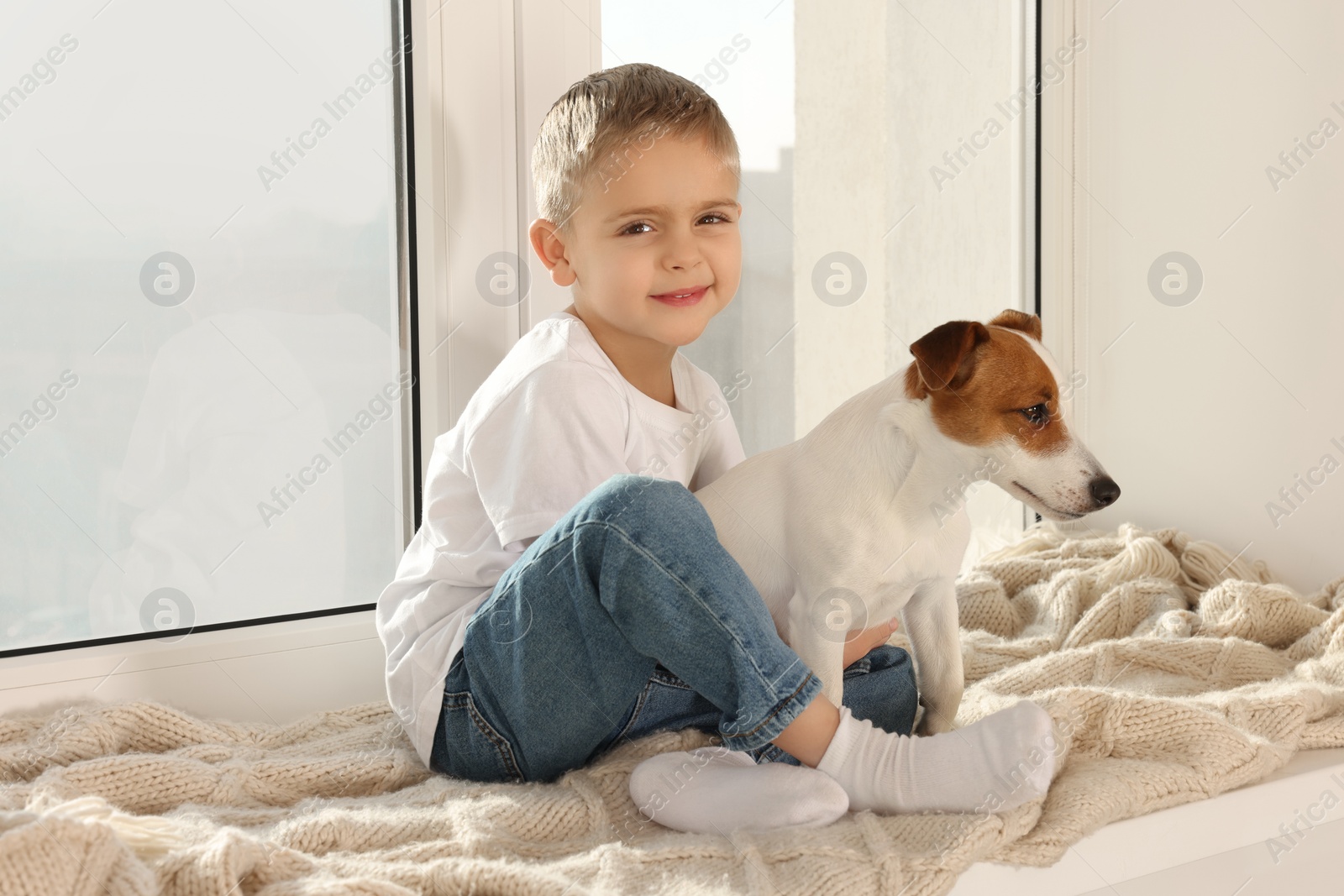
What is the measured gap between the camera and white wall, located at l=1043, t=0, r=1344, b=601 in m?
1.51

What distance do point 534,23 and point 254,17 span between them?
36 cm

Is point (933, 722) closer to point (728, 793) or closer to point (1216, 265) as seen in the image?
point (728, 793)

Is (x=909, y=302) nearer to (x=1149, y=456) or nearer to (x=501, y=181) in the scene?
(x=1149, y=456)

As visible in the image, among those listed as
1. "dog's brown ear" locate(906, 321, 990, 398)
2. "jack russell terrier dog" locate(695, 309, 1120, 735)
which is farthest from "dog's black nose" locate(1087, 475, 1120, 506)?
"dog's brown ear" locate(906, 321, 990, 398)

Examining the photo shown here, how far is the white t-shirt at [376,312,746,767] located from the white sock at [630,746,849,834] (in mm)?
234

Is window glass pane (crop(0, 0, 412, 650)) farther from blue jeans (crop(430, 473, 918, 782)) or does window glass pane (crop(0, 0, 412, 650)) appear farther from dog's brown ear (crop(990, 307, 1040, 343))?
dog's brown ear (crop(990, 307, 1040, 343))

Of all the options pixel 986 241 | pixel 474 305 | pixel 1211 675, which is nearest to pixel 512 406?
pixel 474 305

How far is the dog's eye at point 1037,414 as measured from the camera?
39.6 inches

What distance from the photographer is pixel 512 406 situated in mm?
1083

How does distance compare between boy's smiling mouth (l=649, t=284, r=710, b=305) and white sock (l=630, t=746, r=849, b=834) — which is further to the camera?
boy's smiling mouth (l=649, t=284, r=710, b=305)

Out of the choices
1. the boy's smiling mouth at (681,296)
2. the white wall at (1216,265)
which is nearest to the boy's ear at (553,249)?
the boy's smiling mouth at (681,296)

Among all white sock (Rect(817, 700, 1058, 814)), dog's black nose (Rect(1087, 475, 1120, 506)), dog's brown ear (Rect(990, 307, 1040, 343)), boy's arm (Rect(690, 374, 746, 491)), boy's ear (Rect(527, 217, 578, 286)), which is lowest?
white sock (Rect(817, 700, 1058, 814))

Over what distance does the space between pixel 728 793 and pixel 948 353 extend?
17.9 inches

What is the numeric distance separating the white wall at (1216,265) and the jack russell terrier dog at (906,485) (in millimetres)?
724
